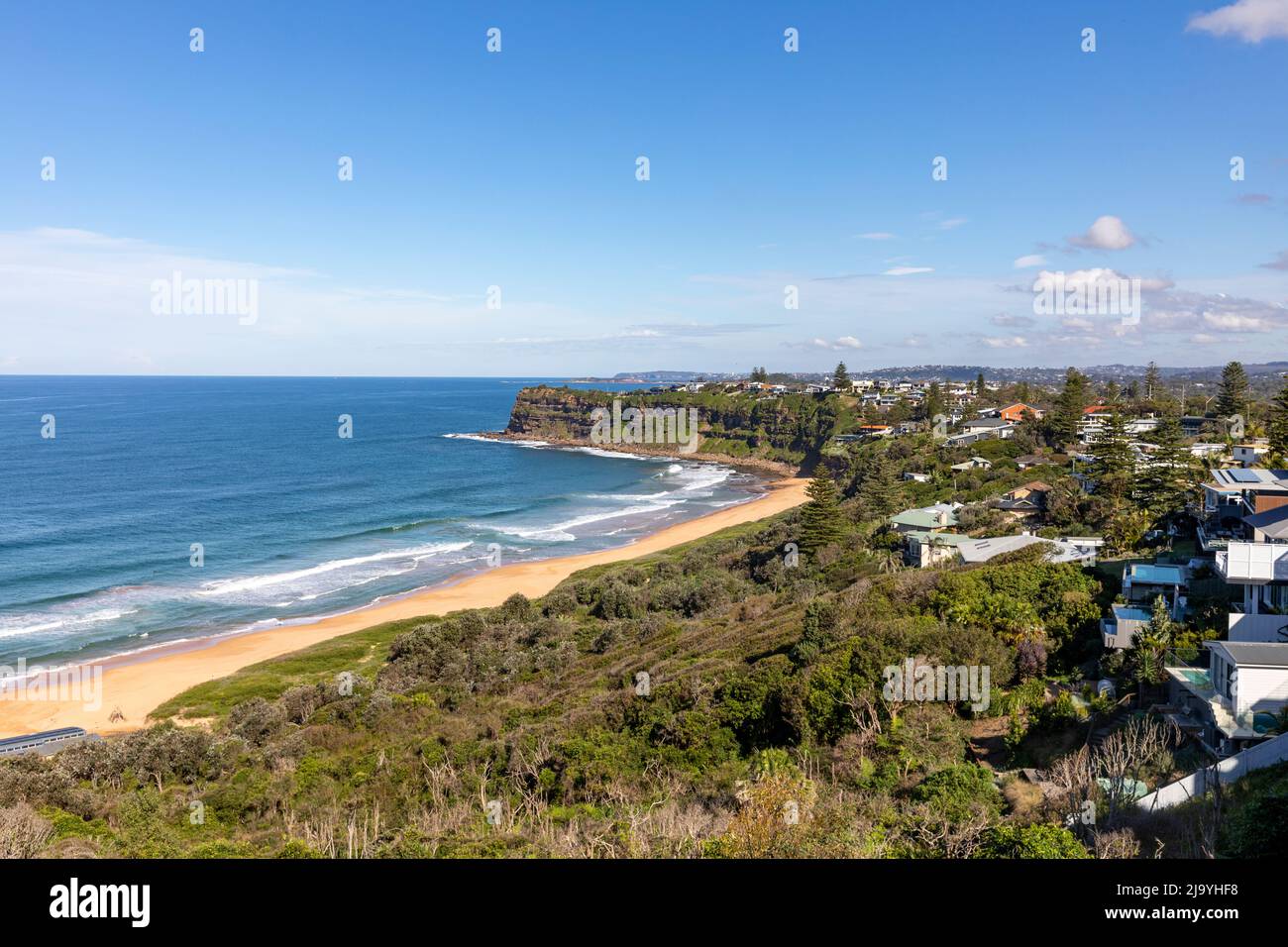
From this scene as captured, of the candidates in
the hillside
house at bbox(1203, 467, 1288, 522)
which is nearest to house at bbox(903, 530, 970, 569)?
the hillside

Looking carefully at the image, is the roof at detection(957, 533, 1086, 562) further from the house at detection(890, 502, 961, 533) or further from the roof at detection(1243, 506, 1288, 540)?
the roof at detection(1243, 506, 1288, 540)

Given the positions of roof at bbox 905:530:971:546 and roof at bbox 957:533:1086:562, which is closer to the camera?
roof at bbox 957:533:1086:562

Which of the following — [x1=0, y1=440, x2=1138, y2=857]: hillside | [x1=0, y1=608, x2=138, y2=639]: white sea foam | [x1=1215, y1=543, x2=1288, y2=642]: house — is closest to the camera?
[x1=0, y1=440, x2=1138, y2=857]: hillside

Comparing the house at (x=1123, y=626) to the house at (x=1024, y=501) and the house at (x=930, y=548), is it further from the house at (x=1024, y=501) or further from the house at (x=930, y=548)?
the house at (x=1024, y=501)

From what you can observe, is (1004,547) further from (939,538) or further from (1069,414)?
(1069,414)

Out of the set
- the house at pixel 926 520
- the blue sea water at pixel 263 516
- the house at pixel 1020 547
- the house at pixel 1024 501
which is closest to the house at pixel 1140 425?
the house at pixel 1024 501

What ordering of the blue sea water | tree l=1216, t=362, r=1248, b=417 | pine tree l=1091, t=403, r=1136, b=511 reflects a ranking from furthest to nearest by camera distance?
tree l=1216, t=362, r=1248, b=417
the blue sea water
pine tree l=1091, t=403, r=1136, b=511

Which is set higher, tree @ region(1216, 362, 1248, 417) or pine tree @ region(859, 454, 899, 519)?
tree @ region(1216, 362, 1248, 417)

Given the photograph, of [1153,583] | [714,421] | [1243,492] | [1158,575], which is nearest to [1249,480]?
[1243,492]
